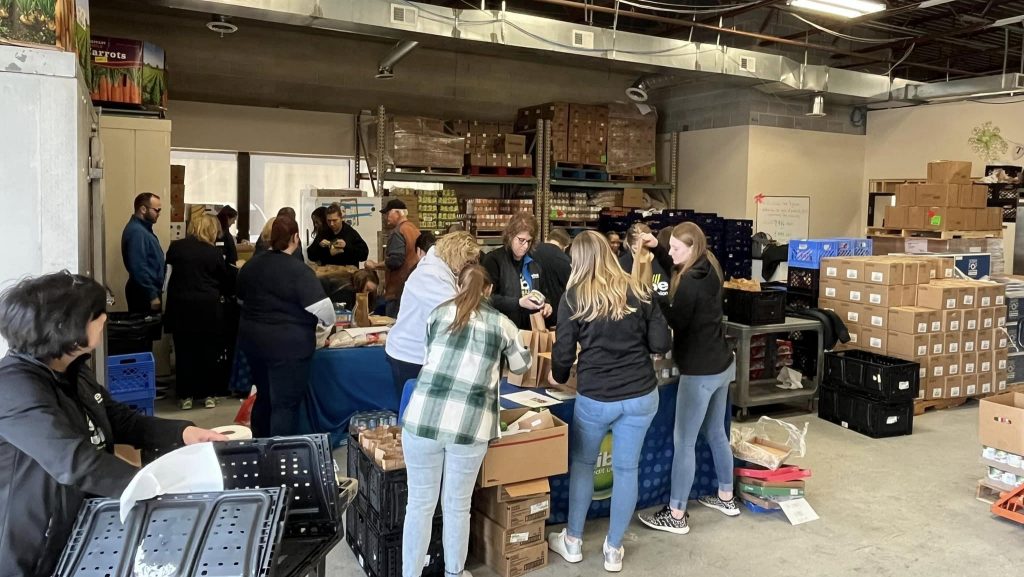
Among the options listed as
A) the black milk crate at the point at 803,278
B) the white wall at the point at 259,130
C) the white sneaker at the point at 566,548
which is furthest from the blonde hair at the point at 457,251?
the white wall at the point at 259,130

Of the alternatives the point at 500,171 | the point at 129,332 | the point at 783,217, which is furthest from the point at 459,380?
the point at 783,217

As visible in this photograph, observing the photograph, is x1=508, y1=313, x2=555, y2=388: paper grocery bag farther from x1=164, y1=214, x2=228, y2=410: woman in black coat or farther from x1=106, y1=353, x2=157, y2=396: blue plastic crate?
x1=164, y1=214, x2=228, y2=410: woman in black coat

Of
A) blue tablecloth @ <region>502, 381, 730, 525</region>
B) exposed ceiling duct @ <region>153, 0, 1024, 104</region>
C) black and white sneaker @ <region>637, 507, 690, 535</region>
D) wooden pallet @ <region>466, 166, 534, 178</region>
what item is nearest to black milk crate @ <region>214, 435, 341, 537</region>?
blue tablecloth @ <region>502, 381, 730, 525</region>

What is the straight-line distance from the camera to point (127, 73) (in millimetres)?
6773

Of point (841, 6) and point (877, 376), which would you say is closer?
point (877, 376)

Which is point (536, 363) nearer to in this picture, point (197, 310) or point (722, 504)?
point (722, 504)

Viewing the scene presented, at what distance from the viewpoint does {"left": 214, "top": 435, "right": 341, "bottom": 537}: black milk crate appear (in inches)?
86.9

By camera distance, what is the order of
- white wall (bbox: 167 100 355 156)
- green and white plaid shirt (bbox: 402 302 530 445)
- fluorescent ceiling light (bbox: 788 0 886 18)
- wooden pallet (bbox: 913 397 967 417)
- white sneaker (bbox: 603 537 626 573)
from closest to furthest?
1. green and white plaid shirt (bbox: 402 302 530 445)
2. white sneaker (bbox: 603 537 626 573)
3. wooden pallet (bbox: 913 397 967 417)
4. fluorescent ceiling light (bbox: 788 0 886 18)
5. white wall (bbox: 167 100 355 156)

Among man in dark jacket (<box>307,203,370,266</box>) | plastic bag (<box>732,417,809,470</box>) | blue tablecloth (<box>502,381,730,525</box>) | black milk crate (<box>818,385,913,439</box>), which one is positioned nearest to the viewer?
blue tablecloth (<box>502,381,730,525</box>)

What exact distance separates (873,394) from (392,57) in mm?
6300

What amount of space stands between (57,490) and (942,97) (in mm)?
10712

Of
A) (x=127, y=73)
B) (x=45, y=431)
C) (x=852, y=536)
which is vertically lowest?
(x=852, y=536)

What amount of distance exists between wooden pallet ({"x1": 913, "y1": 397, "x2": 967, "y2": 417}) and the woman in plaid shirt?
15.8 ft

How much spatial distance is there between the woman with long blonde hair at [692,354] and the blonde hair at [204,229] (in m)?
3.91
